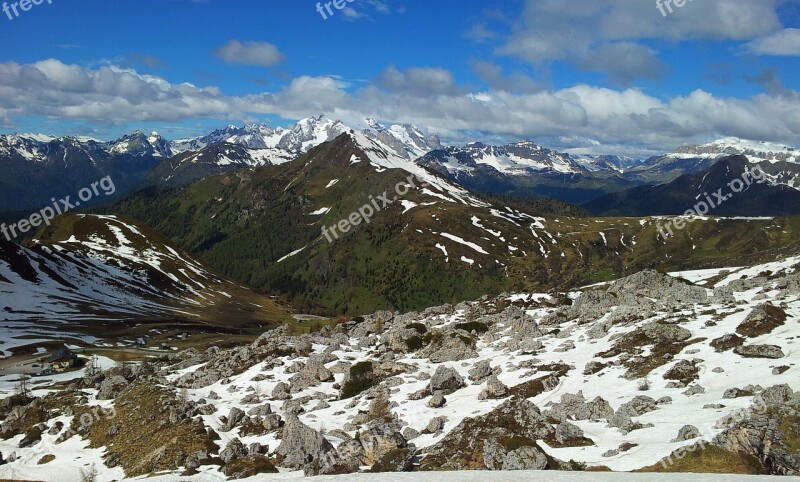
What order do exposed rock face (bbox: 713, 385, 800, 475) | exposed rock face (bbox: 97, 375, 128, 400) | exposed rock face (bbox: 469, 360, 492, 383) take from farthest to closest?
exposed rock face (bbox: 97, 375, 128, 400)
exposed rock face (bbox: 469, 360, 492, 383)
exposed rock face (bbox: 713, 385, 800, 475)

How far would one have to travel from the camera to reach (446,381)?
54.4 m

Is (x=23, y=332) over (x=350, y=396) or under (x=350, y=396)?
over

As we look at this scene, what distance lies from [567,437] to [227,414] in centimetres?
3957

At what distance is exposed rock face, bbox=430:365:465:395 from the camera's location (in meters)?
54.0

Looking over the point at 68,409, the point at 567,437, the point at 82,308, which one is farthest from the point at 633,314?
the point at 82,308

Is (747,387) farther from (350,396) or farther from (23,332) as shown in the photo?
(23,332)

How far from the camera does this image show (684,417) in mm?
34750

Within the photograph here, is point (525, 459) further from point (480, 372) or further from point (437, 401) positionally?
point (480, 372)

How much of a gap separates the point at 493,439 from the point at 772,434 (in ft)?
51.8

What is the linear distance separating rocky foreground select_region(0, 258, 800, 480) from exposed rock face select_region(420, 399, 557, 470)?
0.15m

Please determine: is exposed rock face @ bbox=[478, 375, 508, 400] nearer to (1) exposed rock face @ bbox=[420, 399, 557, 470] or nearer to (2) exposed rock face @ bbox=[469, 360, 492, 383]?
(1) exposed rock face @ bbox=[420, 399, 557, 470]

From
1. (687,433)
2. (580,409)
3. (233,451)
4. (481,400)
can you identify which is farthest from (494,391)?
(233,451)

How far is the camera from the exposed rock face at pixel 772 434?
26188 millimetres

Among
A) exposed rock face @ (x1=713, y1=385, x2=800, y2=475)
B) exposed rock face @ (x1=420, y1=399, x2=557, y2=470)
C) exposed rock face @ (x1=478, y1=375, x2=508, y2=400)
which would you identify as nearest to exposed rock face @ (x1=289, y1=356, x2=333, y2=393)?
exposed rock face @ (x1=478, y1=375, x2=508, y2=400)
